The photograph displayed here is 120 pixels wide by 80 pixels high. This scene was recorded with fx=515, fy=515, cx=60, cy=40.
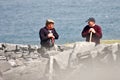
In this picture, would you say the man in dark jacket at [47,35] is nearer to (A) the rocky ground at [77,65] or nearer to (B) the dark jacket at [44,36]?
(B) the dark jacket at [44,36]

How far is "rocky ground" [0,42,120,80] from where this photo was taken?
63.9 feet

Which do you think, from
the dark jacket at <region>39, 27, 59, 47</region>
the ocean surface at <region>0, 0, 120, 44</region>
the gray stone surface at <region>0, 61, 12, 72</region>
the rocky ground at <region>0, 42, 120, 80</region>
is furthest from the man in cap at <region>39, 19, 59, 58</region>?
the ocean surface at <region>0, 0, 120, 44</region>

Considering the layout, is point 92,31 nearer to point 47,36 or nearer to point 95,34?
point 95,34

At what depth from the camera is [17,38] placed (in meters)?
60.2

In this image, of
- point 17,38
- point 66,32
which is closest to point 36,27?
point 66,32

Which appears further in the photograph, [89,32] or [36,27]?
[36,27]

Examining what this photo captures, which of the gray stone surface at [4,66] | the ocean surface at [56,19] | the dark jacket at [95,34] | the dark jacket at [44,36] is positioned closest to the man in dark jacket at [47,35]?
the dark jacket at [44,36]

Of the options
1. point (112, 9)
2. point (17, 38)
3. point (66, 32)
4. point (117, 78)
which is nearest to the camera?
point (117, 78)

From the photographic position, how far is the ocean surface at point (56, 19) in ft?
202

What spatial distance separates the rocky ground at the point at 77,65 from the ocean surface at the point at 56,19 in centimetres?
3212

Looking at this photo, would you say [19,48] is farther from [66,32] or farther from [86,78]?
[66,32]

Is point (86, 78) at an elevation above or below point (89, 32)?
below

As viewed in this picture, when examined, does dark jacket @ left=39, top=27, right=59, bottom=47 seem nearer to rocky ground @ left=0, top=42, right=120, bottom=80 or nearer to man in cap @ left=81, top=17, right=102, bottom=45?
rocky ground @ left=0, top=42, right=120, bottom=80

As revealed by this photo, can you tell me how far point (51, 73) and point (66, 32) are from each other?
4708 cm
